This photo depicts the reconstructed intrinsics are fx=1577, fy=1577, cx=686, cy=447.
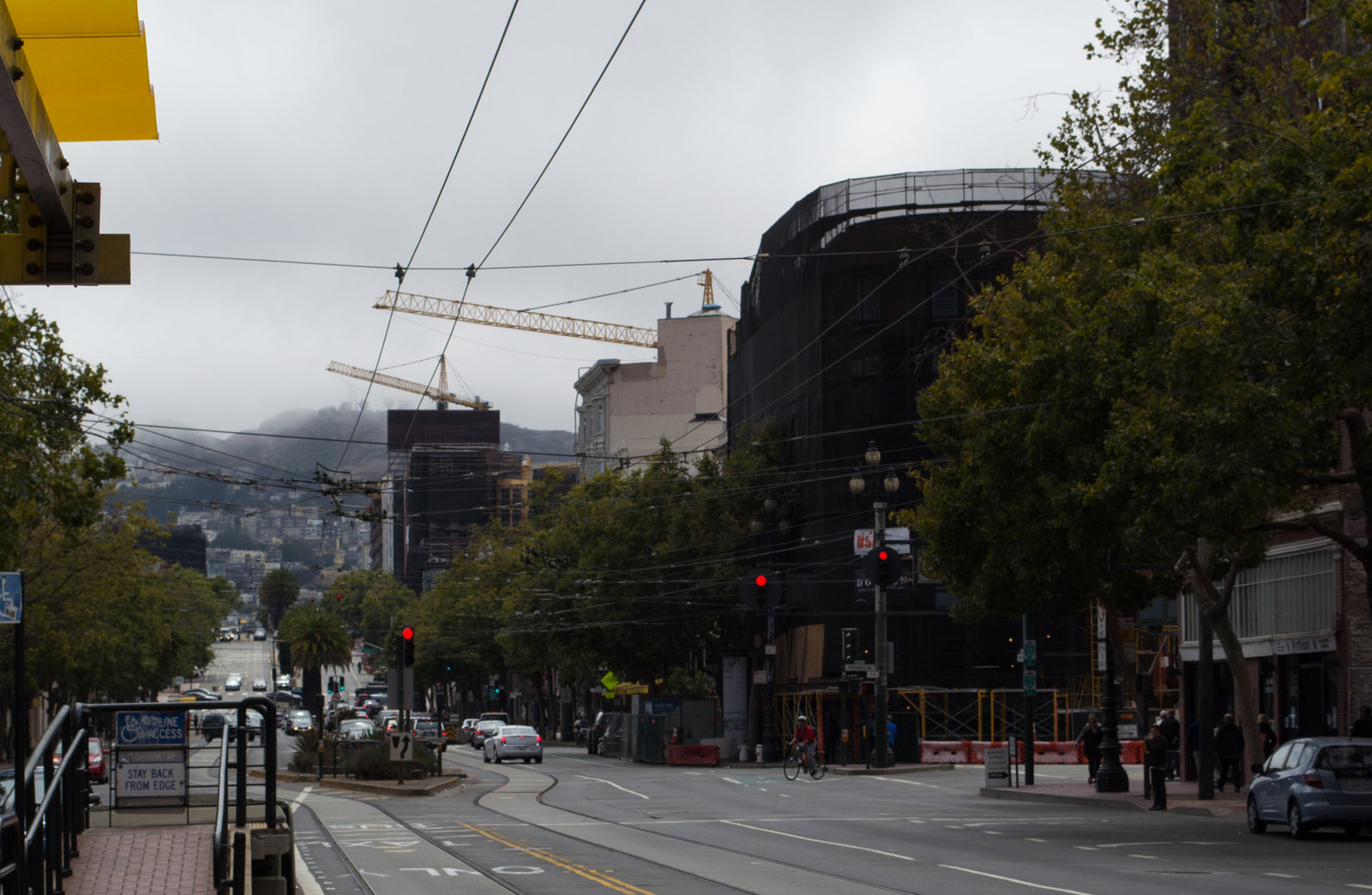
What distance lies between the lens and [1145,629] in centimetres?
6341

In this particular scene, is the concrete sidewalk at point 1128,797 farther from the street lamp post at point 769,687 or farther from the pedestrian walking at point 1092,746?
the street lamp post at point 769,687

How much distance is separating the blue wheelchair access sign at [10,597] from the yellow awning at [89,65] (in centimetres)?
566

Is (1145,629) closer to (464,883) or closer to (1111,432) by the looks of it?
(1111,432)

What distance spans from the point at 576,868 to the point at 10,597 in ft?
31.6

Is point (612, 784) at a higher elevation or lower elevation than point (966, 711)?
lower

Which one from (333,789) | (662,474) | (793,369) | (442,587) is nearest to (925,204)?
(793,369)

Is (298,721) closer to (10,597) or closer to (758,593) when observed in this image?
(758,593)

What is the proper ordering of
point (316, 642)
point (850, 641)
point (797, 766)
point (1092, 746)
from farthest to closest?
point (316, 642)
point (850, 641)
point (797, 766)
point (1092, 746)

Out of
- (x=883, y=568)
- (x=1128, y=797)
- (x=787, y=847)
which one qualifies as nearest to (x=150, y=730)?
(x=787, y=847)

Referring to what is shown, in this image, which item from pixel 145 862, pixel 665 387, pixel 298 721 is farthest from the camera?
pixel 665 387

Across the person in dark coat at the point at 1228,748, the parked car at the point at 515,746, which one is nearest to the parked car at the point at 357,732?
the parked car at the point at 515,746

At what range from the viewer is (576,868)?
62.7ft

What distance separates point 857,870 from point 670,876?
222 centimetres

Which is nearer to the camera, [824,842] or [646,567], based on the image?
[824,842]
